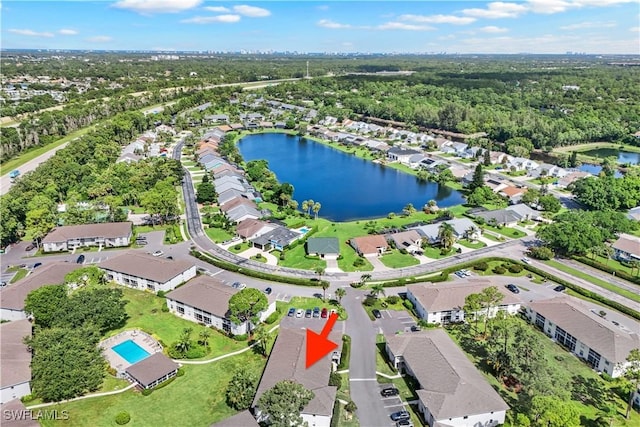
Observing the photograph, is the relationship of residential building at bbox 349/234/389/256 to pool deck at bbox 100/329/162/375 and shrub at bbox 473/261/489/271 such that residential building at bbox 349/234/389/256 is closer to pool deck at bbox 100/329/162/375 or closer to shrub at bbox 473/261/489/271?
shrub at bbox 473/261/489/271

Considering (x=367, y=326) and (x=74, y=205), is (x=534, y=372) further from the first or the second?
(x=74, y=205)

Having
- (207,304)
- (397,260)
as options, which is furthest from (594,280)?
(207,304)

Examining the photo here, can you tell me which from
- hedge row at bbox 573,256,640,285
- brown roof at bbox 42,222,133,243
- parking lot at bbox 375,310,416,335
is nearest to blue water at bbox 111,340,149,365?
parking lot at bbox 375,310,416,335

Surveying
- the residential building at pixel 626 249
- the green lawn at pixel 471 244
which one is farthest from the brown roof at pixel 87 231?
the residential building at pixel 626 249

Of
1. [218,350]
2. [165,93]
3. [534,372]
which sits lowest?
[218,350]

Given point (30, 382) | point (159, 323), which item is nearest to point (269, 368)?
point (159, 323)

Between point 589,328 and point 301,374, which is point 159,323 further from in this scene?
point 589,328

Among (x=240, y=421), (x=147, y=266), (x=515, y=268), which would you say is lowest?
(x=240, y=421)
